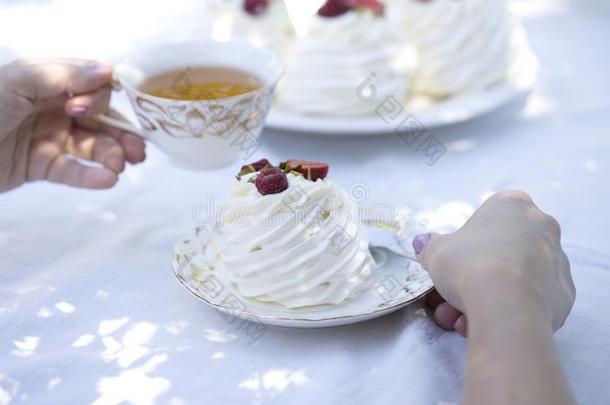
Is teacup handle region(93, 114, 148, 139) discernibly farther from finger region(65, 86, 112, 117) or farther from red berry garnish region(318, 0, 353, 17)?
red berry garnish region(318, 0, 353, 17)

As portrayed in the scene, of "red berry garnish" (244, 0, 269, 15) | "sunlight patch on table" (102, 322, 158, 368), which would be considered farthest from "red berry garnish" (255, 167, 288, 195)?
"red berry garnish" (244, 0, 269, 15)

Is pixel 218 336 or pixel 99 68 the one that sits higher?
pixel 99 68

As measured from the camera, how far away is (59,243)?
128 centimetres

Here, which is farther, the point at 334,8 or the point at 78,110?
the point at 334,8

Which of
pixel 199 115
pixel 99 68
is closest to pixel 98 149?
pixel 99 68

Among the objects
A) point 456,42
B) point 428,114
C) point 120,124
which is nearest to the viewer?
point 120,124

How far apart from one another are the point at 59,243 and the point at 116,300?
22 cm

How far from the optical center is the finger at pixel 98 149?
4.51ft

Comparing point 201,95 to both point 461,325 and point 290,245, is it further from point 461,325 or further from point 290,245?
point 461,325

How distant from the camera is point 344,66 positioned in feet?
5.47

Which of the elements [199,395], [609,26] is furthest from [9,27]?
[609,26]

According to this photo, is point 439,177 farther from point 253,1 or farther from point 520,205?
point 253,1

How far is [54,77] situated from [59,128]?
17 cm

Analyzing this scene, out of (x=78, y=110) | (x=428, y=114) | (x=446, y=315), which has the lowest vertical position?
(x=428, y=114)
